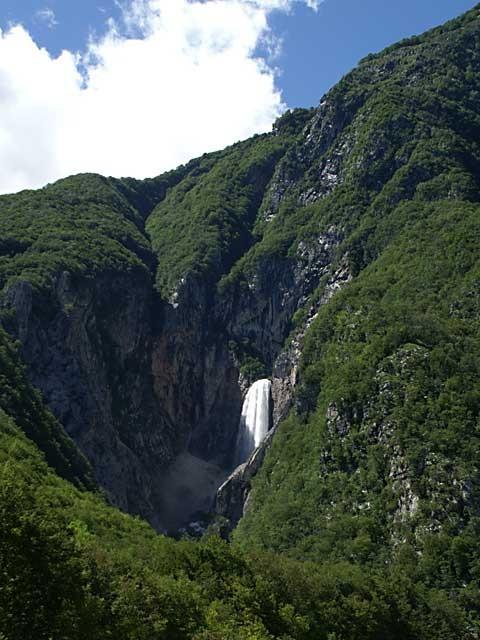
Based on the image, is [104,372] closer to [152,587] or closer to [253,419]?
[253,419]

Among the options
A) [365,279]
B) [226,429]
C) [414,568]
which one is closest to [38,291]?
[226,429]

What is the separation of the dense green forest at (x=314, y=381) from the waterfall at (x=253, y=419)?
416 centimetres

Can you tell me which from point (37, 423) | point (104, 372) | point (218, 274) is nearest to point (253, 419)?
point (104, 372)

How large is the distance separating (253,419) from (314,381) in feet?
66.4

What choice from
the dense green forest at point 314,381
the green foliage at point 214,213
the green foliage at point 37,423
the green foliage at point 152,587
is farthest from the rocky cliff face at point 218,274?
the green foliage at point 152,587

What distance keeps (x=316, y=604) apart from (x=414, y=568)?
14.1 meters

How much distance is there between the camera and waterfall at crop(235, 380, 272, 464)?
92000 millimetres

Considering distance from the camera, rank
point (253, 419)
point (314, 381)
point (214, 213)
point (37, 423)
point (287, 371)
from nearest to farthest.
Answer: point (37, 423) < point (314, 381) < point (287, 371) < point (253, 419) < point (214, 213)

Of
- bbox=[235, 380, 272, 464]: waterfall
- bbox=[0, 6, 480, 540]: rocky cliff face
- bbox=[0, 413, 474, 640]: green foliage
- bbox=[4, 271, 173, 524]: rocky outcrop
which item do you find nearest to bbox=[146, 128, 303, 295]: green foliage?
bbox=[0, 6, 480, 540]: rocky cliff face

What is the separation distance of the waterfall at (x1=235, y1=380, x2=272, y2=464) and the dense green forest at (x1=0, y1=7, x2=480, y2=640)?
416 cm

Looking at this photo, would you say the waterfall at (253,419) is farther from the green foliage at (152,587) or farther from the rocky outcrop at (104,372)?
the green foliage at (152,587)

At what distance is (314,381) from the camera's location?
75438 mm

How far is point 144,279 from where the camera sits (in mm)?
104312

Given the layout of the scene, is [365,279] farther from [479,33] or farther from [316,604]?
[479,33]
